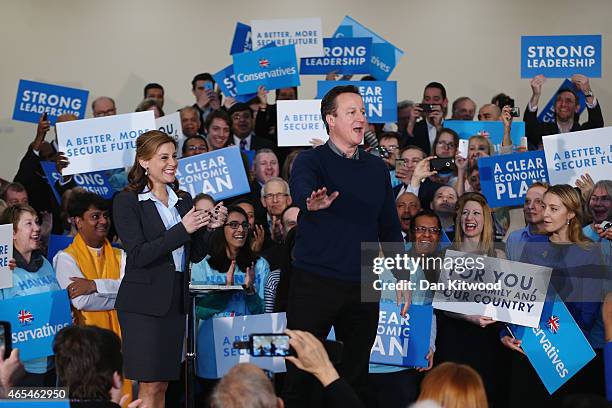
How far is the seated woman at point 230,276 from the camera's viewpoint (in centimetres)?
565

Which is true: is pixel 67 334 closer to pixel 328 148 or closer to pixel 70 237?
pixel 328 148

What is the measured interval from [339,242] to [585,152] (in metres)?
2.76

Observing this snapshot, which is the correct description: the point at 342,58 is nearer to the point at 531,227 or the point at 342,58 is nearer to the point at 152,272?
the point at 531,227

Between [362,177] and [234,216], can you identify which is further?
[234,216]

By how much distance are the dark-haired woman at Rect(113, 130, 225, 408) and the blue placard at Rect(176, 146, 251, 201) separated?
2.11 meters

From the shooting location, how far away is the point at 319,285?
415 centimetres

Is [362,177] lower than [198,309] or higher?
higher

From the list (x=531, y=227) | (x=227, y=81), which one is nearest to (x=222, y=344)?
(x=531, y=227)

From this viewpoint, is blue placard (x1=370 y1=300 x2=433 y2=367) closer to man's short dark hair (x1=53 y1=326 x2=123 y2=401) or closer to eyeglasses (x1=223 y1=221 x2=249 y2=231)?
eyeglasses (x1=223 y1=221 x2=249 y2=231)

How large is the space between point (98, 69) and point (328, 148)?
278 inches

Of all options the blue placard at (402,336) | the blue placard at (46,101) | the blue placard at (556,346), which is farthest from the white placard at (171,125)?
the blue placard at (556,346)

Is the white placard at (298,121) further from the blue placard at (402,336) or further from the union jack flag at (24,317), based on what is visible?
the union jack flag at (24,317)

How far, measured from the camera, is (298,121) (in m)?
7.16

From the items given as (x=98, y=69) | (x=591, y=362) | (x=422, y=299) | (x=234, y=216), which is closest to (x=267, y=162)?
(x=234, y=216)
